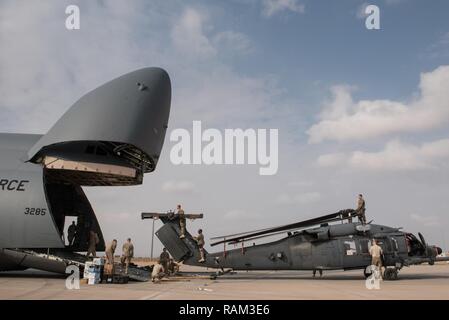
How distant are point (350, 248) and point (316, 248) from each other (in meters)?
1.45

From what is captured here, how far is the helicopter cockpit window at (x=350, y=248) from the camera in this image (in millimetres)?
16984

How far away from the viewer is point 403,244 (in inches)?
676

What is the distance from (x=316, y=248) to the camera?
17.4 metres

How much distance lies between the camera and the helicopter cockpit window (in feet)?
55.7

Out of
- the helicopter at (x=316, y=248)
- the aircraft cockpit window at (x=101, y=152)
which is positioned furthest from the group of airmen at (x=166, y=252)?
the aircraft cockpit window at (x=101, y=152)

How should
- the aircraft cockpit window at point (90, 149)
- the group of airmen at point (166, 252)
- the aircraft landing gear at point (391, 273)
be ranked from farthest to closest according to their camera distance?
the aircraft cockpit window at point (90, 149) → the aircraft landing gear at point (391, 273) → the group of airmen at point (166, 252)

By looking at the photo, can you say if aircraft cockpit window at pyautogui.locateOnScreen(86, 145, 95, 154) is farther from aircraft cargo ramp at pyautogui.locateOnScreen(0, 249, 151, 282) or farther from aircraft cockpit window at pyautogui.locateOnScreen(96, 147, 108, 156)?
aircraft cargo ramp at pyautogui.locateOnScreen(0, 249, 151, 282)

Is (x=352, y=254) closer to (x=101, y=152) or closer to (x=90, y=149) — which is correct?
(x=101, y=152)

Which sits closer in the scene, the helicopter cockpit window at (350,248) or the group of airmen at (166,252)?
the group of airmen at (166,252)

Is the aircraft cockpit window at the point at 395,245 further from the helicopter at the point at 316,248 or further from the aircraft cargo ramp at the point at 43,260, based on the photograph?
the aircraft cargo ramp at the point at 43,260

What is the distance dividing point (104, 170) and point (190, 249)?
211 inches

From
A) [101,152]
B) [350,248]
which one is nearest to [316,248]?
[350,248]
